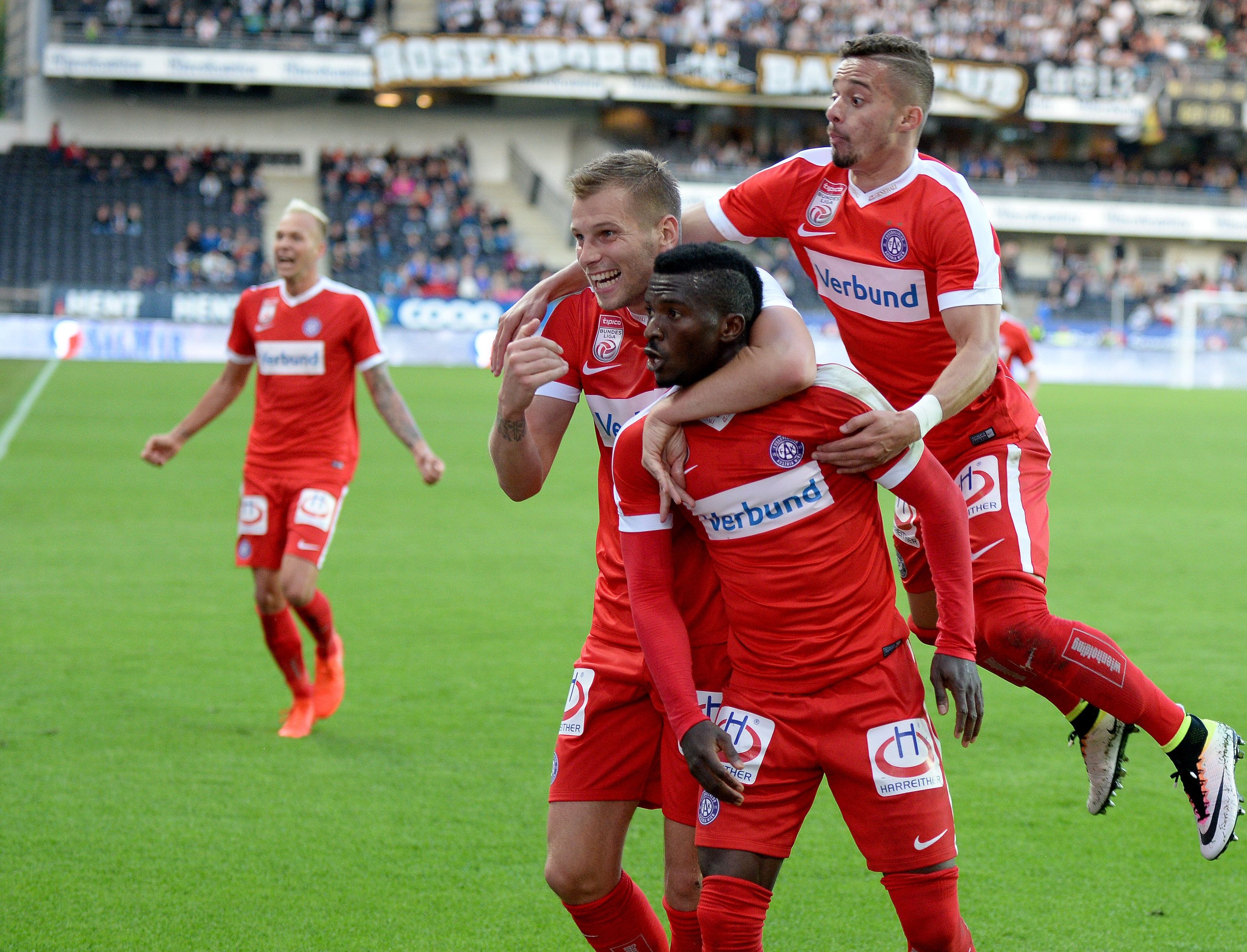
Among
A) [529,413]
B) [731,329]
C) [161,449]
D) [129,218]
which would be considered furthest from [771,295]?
[129,218]

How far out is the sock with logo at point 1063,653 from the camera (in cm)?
406

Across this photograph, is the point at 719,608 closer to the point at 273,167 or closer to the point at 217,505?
the point at 217,505

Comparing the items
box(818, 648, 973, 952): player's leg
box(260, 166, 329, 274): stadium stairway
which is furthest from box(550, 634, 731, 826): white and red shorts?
box(260, 166, 329, 274): stadium stairway

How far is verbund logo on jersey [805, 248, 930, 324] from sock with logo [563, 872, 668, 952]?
1.90 meters

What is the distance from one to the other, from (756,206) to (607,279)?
1.36 metres

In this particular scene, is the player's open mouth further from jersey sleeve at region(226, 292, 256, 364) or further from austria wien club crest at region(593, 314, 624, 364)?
jersey sleeve at region(226, 292, 256, 364)

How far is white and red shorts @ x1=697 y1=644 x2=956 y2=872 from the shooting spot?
3.03 metres

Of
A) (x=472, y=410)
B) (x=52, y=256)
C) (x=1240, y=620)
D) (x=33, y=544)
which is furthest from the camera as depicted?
(x=52, y=256)

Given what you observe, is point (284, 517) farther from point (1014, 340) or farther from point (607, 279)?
point (1014, 340)

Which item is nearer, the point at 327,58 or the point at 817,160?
the point at 817,160

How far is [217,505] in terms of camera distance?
41.2 ft

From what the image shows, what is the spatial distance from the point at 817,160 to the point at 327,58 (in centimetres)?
3840

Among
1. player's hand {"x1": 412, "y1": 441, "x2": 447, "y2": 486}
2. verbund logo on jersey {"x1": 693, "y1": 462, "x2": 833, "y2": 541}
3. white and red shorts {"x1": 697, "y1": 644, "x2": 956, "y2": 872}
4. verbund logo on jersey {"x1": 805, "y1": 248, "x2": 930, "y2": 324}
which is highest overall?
verbund logo on jersey {"x1": 805, "y1": 248, "x2": 930, "y2": 324}

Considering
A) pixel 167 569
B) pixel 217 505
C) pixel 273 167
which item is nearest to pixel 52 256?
pixel 273 167
